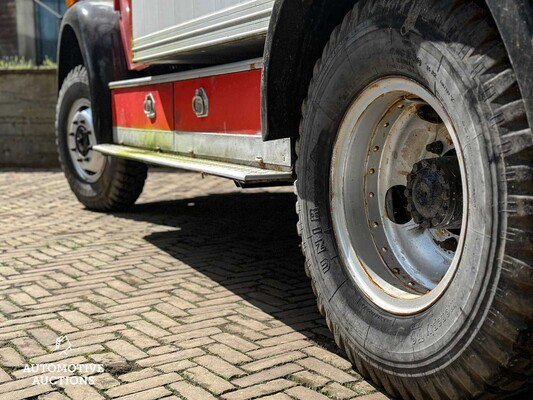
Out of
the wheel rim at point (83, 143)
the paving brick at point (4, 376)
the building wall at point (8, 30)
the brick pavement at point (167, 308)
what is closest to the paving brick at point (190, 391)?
the brick pavement at point (167, 308)

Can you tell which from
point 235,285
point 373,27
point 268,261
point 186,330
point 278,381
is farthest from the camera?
point 268,261

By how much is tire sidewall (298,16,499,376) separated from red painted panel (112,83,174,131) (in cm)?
219

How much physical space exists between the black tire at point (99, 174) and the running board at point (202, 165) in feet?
1.09

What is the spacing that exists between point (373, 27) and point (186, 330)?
65.0 inches

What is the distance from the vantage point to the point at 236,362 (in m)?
2.98

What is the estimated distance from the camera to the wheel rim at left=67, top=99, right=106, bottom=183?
6.59 metres

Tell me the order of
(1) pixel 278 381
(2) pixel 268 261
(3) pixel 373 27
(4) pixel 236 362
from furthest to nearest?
(2) pixel 268 261 < (4) pixel 236 362 < (1) pixel 278 381 < (3) pixel 373 27

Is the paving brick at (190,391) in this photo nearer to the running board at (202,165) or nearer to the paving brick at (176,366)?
the paving brick at (176,366)

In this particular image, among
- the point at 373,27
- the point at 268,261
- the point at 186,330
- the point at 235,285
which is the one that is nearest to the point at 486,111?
the point at 373,27

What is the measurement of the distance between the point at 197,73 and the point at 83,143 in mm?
2691

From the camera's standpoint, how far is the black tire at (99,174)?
6.34 m

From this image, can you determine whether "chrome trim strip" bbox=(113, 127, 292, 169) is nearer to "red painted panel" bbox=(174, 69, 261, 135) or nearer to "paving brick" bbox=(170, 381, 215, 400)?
"red painted panel" bbox=(174, 69, 261, 135)

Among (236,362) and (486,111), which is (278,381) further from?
(486,111)

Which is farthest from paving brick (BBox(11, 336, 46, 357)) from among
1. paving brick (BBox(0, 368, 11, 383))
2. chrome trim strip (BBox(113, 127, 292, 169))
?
chrome trim strip (BBox(113, 127, 292, 169))
